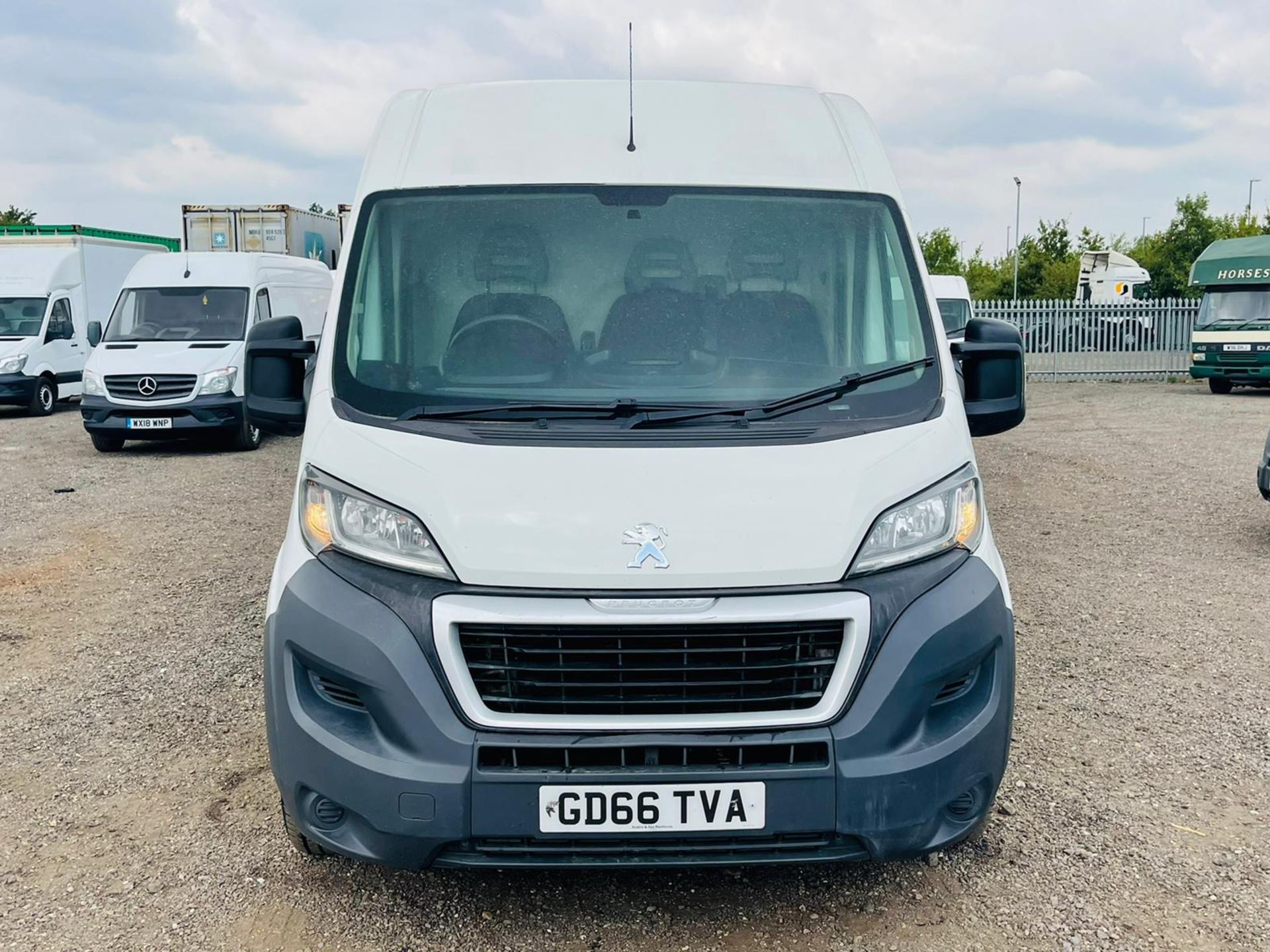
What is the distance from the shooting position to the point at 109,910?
137 inches

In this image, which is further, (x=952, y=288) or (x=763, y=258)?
(x=952, y=288)

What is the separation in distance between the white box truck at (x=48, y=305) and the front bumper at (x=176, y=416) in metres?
5.73

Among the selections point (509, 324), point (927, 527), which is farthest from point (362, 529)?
point (927, 527)

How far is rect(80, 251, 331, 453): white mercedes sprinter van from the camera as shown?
48.1 feet

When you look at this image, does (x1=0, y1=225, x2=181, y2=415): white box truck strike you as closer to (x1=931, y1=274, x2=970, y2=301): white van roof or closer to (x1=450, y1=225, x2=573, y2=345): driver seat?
(x1=931, y1=274, x2=970, y2=301): white van roof

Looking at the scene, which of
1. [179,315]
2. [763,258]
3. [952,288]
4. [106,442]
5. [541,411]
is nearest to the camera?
[541,411]

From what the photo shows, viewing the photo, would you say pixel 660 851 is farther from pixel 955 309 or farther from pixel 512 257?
pixel 955 309

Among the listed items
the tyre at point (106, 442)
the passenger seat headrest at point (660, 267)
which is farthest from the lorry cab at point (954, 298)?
the passenger seat headrest at point (660, 267)

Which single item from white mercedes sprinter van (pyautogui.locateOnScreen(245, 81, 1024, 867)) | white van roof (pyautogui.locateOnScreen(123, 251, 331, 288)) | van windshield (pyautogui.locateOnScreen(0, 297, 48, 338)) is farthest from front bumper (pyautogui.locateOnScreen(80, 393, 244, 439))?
white mercedes sprinter van (pyautogui.locateOnScreen(245, 81, 1024, 867))

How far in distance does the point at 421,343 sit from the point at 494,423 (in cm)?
52

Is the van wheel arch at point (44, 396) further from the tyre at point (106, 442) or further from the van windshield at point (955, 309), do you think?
the van windshield at point (955, 309)

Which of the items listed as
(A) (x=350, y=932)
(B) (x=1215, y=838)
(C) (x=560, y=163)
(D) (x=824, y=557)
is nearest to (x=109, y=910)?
(A) (x=350, y=932)

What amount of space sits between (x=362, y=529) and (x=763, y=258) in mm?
1571

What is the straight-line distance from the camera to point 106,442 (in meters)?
15.1
